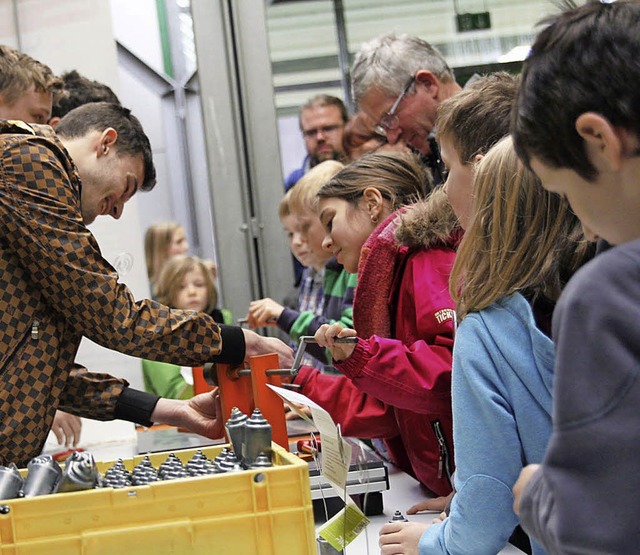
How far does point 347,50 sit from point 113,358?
166cm

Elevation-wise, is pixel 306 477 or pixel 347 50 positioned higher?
pixel 347 50

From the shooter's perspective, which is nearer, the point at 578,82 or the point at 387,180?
the point at 578,82

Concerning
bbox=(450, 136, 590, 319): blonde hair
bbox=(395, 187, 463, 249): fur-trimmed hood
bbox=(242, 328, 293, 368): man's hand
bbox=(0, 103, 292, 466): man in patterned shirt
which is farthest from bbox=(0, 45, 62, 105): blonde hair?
bbox=(450, 136, 590, 319): blonde hair

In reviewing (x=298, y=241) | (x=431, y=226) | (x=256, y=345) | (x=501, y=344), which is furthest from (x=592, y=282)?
(x=298, y=241)

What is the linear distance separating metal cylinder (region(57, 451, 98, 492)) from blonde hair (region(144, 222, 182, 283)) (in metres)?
3.90

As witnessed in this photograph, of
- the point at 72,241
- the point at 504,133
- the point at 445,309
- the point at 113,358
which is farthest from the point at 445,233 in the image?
the point at 113,358

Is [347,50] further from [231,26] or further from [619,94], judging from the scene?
[619,94]

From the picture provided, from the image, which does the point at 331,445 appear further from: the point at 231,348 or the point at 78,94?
the point at 78,94

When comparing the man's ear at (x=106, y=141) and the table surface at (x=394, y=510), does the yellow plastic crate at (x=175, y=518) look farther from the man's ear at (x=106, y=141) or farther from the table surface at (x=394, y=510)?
the man's ear at (x=106, y=141)

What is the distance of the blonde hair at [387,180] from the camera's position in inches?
98.7

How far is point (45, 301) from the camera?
1979 mm

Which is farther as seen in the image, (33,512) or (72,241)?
(72,241)

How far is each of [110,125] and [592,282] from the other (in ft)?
5.54

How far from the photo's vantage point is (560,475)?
0.81 m
